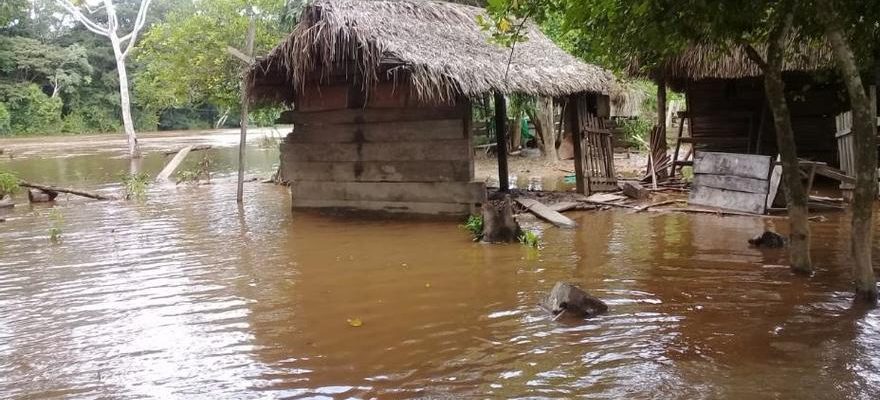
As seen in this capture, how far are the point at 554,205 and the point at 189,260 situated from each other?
5.36 metres

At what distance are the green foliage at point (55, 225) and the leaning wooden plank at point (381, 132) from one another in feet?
11.5

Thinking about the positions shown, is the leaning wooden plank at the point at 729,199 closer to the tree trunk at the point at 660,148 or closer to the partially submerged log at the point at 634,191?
the partially submerged log at the point at 634,191

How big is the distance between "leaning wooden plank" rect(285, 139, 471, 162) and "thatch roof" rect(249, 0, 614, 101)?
2.71 ft

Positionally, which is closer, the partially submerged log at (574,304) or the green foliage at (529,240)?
the partially submerged log at (574,304)

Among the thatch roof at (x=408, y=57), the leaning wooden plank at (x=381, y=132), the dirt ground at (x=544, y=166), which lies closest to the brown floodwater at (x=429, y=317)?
the leaning wooden plank at (x=381, y=132)

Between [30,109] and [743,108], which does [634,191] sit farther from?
[30,109]

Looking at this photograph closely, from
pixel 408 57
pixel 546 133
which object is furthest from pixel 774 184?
pixel 546 133

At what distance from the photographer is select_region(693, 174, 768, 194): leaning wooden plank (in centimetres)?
910

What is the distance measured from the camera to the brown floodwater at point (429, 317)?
12.8 ft

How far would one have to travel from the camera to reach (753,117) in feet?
40.3

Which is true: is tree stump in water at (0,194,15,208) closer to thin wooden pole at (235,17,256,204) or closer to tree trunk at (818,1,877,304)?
thin wooden pole at (235,17,256,204)

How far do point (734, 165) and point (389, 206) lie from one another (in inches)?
194

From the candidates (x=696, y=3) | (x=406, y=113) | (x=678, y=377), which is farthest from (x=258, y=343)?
(x=406, y=113)

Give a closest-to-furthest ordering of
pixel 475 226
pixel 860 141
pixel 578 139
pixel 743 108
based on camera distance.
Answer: pixel 860 141 → pixel 475 226 → pixel 578 139 → pixel 743 108
